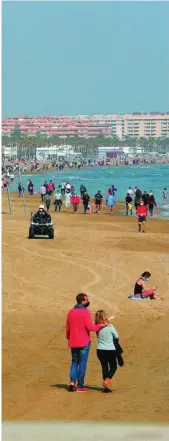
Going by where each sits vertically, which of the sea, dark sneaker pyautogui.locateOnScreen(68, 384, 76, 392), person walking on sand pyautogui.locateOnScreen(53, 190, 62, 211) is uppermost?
dark sneaker pyautogui.locateOnScreen(68, 384, 76, 392)

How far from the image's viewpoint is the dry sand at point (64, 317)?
10734mm

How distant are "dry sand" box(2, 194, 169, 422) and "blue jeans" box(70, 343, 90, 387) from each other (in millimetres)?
176

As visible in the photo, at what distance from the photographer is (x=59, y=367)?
12781 mm

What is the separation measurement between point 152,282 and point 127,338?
608cm

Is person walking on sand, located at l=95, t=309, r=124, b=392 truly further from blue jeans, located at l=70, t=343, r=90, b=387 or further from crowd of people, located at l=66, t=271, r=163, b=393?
blue jeans, located at l=70, t=343, r=90, b=387

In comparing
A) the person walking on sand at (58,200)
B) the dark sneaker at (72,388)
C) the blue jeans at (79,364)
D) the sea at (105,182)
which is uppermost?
the blue jeans at (79,364)

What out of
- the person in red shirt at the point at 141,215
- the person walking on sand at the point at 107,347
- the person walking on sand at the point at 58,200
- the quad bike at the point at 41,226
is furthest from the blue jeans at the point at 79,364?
the person walking on sand at the point at 58,200

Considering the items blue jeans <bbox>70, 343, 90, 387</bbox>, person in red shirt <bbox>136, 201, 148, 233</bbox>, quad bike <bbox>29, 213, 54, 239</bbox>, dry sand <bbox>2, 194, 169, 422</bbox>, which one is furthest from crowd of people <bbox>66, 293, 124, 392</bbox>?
person in red shirt <bbox>136, 201, 148, 233</bbox>

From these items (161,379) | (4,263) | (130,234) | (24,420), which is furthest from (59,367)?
(130,234)

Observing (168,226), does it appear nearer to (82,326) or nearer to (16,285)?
(16,285)

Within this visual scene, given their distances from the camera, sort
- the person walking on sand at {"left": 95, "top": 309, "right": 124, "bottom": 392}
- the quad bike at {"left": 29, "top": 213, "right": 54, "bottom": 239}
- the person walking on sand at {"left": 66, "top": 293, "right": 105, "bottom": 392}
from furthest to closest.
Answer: the quad bike at {"left": 29, "top": 213, "right": 54, "bottom": 239} < the person walking on sand at {"left": 95, "top": 309, "right": 124, "bottom": 392} < the person walking on sand at {"left": 66, "top": 293, "right": 105, "bottom": 392}

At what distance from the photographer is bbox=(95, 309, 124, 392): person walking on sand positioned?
1131 centimetres

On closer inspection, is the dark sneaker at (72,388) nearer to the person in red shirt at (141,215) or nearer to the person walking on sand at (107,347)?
the person walking on sand at (107,347)

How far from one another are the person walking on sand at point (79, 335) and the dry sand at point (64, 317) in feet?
0.56
